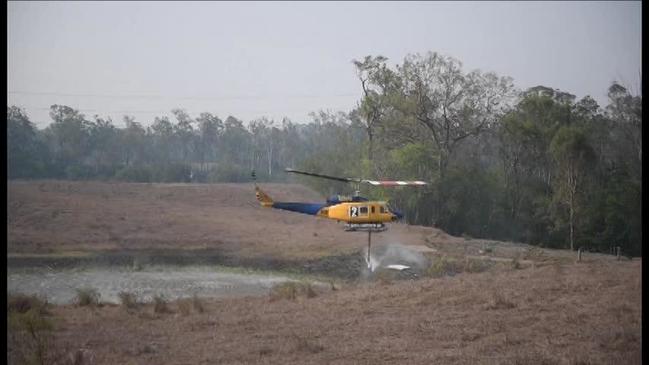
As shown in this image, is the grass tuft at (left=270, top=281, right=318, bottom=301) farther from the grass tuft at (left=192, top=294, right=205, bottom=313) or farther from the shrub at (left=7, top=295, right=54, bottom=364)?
the shrub at (left=7, top=295, right=54, bottom=364)

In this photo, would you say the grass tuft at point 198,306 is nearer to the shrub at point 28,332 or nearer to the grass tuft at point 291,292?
the grass tuft at point 291,292

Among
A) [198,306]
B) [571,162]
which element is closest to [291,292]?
[198,306]

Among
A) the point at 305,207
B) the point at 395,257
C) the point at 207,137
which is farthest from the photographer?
the point at 207,137

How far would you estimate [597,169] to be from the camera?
32281 millimetres

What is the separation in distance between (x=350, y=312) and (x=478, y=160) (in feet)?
67.3

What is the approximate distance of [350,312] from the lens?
1595 cm

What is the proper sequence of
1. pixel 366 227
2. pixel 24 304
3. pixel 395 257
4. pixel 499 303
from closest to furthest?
pixel 366 227, pixel 499 303, pixel 24 304, pixel 395 257

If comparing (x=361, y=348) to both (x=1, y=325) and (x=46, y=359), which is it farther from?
(x=1, y=325)

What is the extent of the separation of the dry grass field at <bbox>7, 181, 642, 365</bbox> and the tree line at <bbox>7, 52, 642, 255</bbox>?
3.22 m

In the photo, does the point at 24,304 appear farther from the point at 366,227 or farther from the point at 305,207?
the point at 366,227

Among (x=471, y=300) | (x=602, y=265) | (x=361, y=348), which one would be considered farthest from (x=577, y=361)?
(x=602, y=265)

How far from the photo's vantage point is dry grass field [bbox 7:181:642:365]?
1152cm

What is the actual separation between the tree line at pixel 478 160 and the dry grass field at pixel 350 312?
3.22 metres

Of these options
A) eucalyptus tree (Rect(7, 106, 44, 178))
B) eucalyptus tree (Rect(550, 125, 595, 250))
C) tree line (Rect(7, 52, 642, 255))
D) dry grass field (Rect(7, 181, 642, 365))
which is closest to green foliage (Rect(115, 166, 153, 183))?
tree line (Rect(7, 52, 642, 255))
